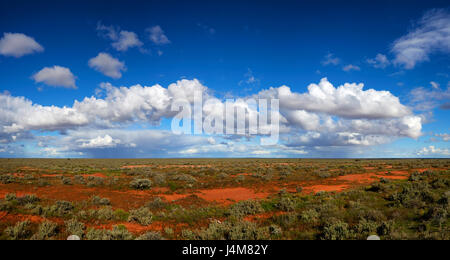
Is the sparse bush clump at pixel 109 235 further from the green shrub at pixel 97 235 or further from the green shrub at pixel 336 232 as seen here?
the green shrub at pixel 336 232

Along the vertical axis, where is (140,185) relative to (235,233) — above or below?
below

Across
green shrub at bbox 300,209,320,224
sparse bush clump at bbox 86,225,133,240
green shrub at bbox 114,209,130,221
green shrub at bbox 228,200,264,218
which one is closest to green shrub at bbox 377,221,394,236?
green shrub at bbox 300,209,320,224

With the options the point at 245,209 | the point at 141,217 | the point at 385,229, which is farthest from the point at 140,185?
the point at 385,229

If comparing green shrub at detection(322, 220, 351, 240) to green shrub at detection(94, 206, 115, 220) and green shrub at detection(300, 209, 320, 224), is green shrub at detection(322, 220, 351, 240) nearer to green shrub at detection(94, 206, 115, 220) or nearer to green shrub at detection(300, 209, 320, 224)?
green shrub at detection(300, 209, 320, 224)

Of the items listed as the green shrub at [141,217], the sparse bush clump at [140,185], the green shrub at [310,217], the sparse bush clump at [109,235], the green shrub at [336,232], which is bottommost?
the sparse bush clump at [140,185]

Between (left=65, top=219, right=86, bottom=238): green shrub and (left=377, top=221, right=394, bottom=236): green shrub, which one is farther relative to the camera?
(left=65, top=219, right=86, bottom=238): green shrub

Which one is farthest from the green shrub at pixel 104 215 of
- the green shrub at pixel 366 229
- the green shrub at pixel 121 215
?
the green shrub at pixel 366 229

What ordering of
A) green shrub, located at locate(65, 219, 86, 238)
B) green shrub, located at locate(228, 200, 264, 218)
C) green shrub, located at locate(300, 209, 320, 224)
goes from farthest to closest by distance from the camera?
green shrub, located at locate(228, 200, 264, 218), green shrub, located at locate(300, 209, 320, 224), green shrub, located at locate(65, 219, 86, 238)

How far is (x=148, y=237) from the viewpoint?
8.45 meters

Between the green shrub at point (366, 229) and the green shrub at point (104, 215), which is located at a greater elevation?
the green shrub at point (366, 229)

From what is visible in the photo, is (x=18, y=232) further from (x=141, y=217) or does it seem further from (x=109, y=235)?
(x=141, y=217)

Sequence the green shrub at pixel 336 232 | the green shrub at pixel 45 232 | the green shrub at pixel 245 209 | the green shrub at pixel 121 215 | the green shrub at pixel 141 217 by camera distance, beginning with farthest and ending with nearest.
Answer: the green shrub at pixel 245 209, the green shrub at pixel 121 215, the green shrub at pixel 141 217, the green shrub at pixel 45 232, the green shrub at pixel 336 232
